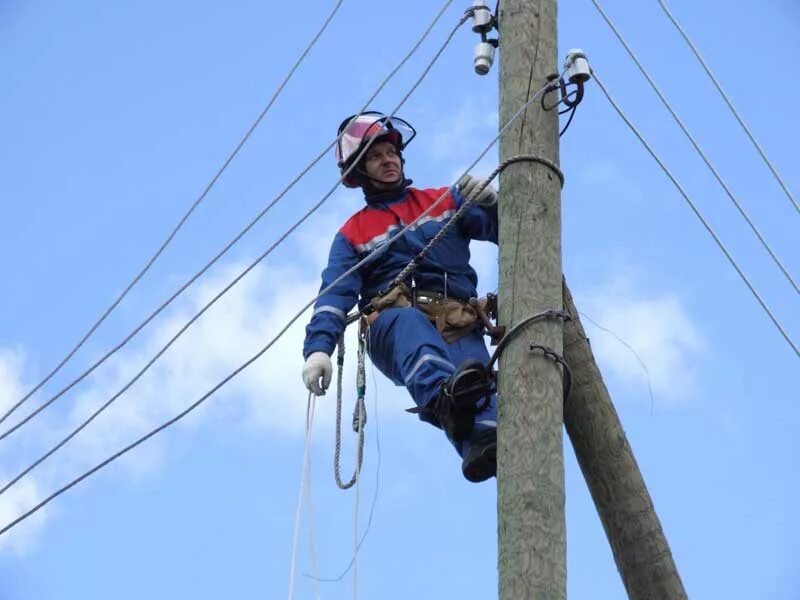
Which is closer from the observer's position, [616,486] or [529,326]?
[529,326]

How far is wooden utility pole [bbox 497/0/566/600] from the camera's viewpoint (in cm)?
445

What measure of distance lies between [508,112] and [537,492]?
160 centimetres

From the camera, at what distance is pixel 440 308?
6059mm

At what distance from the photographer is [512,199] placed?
521 cm

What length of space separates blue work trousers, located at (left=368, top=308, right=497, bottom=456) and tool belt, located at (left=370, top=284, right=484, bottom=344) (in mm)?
37

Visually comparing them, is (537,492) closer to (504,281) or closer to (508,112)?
(504,281)

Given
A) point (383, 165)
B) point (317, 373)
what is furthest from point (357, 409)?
point (383, 165)

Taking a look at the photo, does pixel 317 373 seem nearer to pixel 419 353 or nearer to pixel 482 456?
pixel 419 353

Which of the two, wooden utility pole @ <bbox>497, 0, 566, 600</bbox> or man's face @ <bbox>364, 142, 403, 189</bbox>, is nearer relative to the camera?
wooden utility pole @ <bbox>497, 0, 566, 600</bbox>

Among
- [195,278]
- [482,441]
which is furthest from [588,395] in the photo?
[195,278]

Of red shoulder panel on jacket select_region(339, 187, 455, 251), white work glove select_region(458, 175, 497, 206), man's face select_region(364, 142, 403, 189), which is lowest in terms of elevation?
white work glove select_region(458, 175, 497, 206)

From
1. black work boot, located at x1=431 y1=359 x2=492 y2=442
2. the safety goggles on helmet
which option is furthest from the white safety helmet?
black work boot, located at x1=431 y1=359 x2=492 y2=442

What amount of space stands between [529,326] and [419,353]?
791 millimetres

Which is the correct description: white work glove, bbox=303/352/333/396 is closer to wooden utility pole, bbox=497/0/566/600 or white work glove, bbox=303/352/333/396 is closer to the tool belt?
the tool belt
